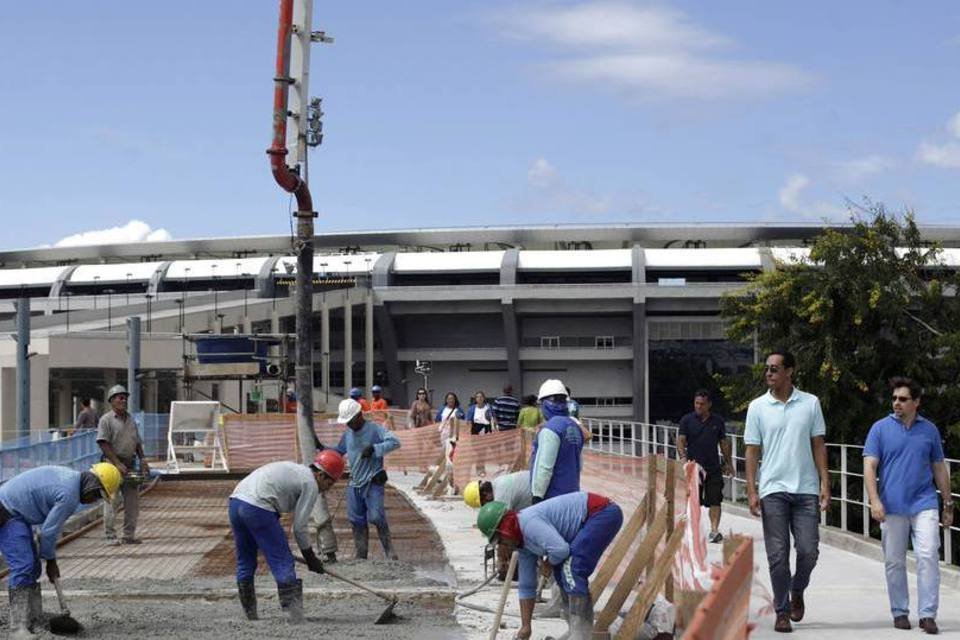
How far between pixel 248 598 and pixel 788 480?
376 centimetres

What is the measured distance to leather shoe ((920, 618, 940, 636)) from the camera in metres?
9.02

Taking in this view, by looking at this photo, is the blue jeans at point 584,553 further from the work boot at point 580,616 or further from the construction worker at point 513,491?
the construction worker at point 513,491

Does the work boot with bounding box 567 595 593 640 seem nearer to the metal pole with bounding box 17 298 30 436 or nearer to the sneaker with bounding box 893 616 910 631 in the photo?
the sneaker with bounding box 893 616 910 631

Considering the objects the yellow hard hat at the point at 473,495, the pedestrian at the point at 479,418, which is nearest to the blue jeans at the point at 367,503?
the yellow hard hat at the point at 473,495

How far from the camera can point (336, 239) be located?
88.3m

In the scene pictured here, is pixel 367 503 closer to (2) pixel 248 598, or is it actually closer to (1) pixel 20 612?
(2) pixel 248 598

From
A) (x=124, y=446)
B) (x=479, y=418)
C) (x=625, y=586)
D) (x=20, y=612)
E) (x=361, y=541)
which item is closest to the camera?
(x=625, y=586)

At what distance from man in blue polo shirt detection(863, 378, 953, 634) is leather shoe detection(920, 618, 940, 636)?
0.17 meters

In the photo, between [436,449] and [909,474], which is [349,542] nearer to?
[909,474]

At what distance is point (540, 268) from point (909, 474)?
69827mm

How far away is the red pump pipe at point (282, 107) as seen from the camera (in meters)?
15.0

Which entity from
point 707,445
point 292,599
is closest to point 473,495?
point 292,599

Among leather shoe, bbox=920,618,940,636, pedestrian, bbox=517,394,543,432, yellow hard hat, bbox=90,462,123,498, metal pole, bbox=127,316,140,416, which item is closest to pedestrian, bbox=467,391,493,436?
pedestrian, bbox=517,394,543,432

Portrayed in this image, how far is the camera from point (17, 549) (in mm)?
9320
